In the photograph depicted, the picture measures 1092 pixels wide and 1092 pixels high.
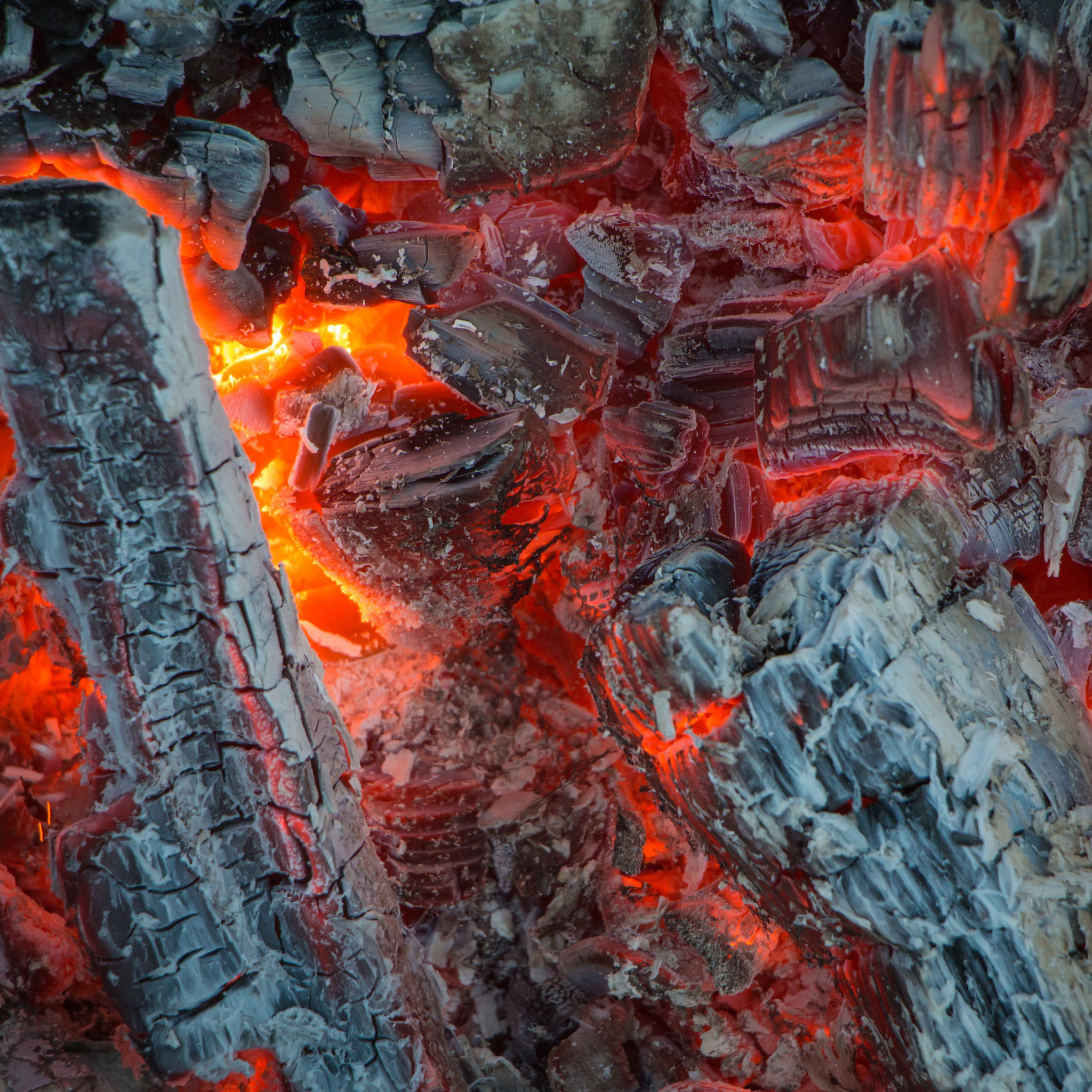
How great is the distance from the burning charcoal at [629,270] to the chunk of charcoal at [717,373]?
0.07m

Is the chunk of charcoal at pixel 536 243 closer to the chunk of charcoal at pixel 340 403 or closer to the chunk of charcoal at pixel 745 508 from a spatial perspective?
the chunk of charcoal at pixel 340 403

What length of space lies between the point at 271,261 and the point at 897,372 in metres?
1.23

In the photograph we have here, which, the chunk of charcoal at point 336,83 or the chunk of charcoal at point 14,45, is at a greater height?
the chunk of charcoal at point 14,45

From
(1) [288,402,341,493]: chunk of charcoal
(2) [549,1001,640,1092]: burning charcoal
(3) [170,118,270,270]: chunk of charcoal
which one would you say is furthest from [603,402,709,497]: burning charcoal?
(2) [549,1001,640,1092]: burning charcoal

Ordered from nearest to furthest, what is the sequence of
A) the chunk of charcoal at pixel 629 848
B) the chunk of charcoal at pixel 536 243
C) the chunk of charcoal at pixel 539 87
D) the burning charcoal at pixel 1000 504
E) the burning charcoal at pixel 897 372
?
the burning charcoal at pixel 897 372 < the chunk of charcoal at pixel 539 87 < the burning charcoal at pixel 1000 504 < the chunk of charcoal at pixel 629 848 < the chunk of charcoal at pixel 536 243

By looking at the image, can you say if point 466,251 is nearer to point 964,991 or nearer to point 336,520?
point 336,520

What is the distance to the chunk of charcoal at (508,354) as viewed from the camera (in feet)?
5.38

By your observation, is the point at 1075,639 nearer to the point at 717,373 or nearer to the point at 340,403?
the point at 717,373

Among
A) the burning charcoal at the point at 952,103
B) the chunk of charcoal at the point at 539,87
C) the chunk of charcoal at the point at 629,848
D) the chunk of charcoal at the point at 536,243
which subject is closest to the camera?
the burning charcoal at the point at 952,103

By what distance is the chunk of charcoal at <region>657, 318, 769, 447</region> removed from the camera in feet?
5.44

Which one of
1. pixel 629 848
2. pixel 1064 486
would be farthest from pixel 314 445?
pixel 1064 486

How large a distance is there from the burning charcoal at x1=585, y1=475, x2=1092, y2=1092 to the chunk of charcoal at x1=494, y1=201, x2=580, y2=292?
81cm

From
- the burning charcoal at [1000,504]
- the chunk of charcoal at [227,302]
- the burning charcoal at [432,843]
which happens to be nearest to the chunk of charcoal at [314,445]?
the chunk of charcoal at [227,302]

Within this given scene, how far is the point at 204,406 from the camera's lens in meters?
1.26
